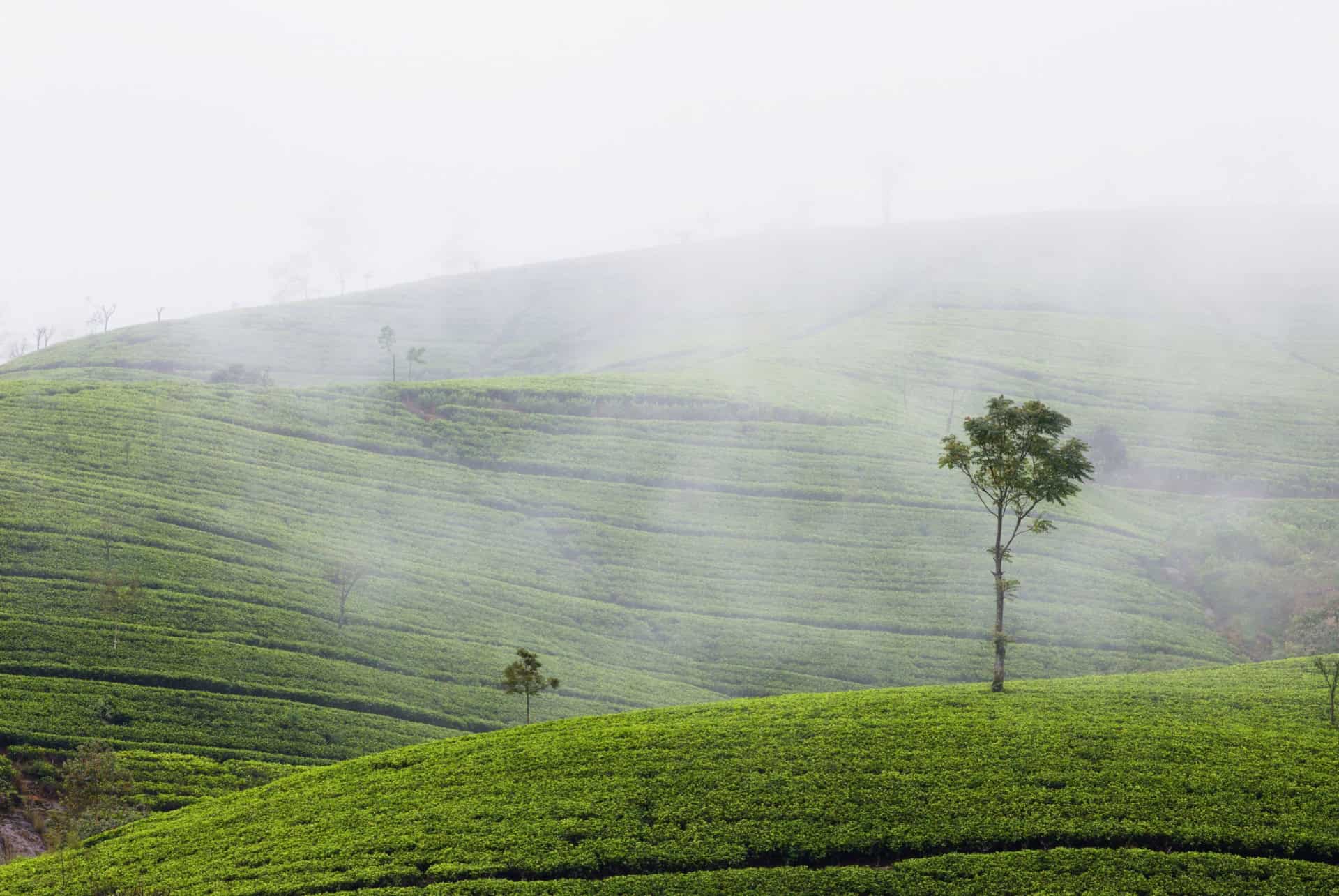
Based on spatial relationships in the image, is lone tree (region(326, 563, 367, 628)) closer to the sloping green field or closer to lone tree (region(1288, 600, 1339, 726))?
the sloping green field

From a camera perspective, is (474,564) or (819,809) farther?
(474,564)

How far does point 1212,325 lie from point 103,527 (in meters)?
188

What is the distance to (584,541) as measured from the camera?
296ft

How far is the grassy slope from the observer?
28.8 metres

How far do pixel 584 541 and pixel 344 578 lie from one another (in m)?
27.1

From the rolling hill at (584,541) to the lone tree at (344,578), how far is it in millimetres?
560

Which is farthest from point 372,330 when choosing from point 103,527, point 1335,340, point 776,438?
point 1335,340

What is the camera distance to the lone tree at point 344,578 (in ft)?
222

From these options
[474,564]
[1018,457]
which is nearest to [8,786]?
[474,564]

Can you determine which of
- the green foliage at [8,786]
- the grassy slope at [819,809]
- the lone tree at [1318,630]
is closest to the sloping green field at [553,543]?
the green foliage at [8,786]

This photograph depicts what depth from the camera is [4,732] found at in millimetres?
47406

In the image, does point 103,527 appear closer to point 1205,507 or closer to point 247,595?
point 247,595

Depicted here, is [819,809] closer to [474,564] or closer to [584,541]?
[474,564]

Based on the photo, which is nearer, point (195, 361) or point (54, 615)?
point (54, 615)
